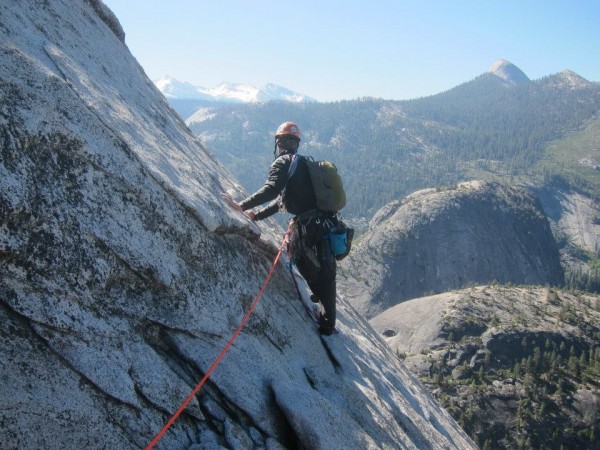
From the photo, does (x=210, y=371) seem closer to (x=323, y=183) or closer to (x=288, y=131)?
(x=323, y=183)

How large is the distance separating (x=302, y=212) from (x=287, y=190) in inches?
20.5

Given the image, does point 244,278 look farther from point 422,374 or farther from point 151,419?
point 422,374

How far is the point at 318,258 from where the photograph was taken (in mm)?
8672

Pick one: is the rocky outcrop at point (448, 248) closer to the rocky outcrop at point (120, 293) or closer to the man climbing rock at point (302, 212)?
the man climbing rock at point (302, 212)

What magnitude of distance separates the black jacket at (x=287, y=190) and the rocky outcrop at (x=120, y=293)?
55 centimetres

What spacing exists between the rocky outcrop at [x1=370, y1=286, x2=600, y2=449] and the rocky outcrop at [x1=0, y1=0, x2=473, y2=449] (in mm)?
48767

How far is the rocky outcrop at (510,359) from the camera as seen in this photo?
160ft

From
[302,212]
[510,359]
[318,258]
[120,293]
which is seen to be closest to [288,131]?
[302,212]

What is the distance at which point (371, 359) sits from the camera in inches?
428

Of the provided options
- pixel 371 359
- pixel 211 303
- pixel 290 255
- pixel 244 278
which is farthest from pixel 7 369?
pixel 371 359

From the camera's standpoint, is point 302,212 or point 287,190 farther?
point 302,212

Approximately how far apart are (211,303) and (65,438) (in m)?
2.64

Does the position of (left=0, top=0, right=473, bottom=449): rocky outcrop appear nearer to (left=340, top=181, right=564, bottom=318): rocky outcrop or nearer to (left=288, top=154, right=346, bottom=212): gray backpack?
(left=288, top=154, right=346, bottom=212): gray backpack

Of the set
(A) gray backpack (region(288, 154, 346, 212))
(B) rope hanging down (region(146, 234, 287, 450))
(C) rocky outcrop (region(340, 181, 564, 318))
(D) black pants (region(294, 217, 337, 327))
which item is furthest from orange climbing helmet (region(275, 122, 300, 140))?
(C) rocky outcrop (region(340, 181, 564, 318))
